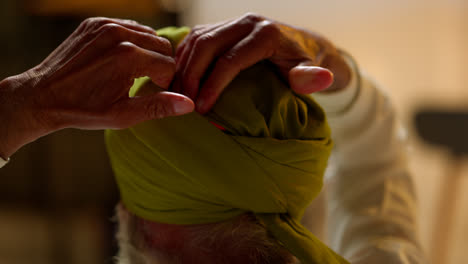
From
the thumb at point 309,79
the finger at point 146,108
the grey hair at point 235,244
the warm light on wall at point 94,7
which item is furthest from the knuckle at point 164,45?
the warm light on wall at point 94,7

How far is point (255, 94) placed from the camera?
2.68 ft

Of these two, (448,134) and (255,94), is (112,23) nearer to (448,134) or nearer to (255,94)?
(255,94)

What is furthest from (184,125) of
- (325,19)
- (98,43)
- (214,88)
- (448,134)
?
(325,19)

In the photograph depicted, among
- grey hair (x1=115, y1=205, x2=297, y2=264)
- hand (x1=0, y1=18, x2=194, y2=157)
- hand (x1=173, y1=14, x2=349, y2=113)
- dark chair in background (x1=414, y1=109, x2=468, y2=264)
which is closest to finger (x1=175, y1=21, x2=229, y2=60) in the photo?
hand (x1=173, y1=14, x2=349, y2=113)

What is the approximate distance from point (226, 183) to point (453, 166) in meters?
2.71

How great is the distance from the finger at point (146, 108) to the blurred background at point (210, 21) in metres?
2.13

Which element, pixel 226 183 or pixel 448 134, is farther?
pixel 448 134

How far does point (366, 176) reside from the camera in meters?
1.27

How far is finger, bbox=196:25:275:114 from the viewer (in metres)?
0.78

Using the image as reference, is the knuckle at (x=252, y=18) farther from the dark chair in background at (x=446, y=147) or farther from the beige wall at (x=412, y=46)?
the beige wall at (x=412, y=46)

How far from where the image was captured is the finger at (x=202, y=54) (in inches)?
31.0

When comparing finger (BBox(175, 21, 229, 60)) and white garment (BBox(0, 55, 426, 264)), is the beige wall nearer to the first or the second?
white garment (BBox(0, 55, 426, 264))

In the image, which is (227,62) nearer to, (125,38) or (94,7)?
(125,38)

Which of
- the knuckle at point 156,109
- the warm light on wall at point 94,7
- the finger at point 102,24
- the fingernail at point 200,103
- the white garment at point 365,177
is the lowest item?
the warm light on wall at point 94,7
